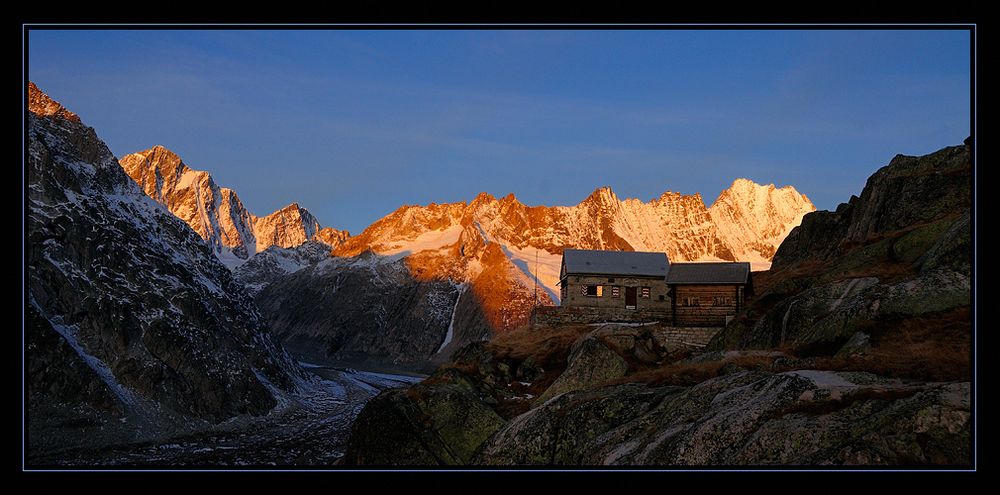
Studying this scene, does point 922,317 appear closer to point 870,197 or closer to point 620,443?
point 620,443

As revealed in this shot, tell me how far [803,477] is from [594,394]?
1335cm

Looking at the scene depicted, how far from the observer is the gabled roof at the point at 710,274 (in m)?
65.8

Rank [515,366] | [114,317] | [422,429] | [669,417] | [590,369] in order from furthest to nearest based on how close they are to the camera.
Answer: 1. [114,317]
2. [515,366]
3. [590,369]
4. [422,429]
5. [669,417]

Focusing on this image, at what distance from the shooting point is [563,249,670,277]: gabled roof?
243ft

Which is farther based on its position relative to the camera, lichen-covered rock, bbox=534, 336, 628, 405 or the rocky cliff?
lichen-covered rock, bbox=534, 336, 628, 405

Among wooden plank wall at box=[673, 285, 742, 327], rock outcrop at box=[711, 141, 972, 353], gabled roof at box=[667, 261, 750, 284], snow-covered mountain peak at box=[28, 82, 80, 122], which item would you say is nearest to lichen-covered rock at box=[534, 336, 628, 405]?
rock outcrop at box=[711, 141, 972, 353]

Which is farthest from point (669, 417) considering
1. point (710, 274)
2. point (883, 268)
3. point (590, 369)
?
point (710, 274)

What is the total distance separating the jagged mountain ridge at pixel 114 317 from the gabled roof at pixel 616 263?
53675 millimetres

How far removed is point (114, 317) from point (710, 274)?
267ft

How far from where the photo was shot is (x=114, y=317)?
4486 inches

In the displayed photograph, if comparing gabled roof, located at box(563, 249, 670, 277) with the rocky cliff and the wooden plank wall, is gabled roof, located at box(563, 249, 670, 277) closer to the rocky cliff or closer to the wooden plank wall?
the wooden plank wall

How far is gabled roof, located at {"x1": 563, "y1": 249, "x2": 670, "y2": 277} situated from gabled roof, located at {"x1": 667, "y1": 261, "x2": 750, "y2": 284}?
15.3ft

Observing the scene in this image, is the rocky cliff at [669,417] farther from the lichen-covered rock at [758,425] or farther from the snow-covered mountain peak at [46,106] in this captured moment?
the snow-covered mountain peak at [46,106]

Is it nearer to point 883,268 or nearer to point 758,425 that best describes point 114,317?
point 883,268
